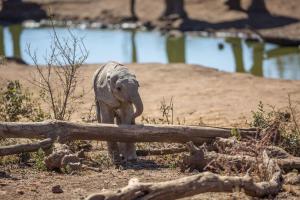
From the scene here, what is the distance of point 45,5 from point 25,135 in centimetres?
2185

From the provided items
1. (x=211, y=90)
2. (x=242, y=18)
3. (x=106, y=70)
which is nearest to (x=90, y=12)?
(x=242, y=18)

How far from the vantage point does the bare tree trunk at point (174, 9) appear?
2614 cm

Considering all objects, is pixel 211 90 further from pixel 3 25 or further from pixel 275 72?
pixel 3 25

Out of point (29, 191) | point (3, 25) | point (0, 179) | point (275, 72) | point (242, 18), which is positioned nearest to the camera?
point (29, 191)

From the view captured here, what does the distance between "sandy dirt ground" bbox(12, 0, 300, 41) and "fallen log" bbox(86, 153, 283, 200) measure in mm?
15507

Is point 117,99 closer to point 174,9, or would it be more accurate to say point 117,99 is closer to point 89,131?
point 89,131

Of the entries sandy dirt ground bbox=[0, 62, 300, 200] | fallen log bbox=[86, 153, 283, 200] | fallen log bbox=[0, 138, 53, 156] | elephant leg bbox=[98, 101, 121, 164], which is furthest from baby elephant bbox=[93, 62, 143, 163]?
fallen log bbox=[86, 153, 283, 200]

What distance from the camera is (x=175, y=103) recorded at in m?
12.8

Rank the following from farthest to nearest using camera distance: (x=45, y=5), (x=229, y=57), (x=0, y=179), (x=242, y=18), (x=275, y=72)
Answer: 1. (x=45, y=5)
2. (x=242, y=18)
3. (x=229, y=57)
4. (x=275, y=72)
5. (x=0, y=179)

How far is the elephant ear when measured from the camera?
8461 millimetres

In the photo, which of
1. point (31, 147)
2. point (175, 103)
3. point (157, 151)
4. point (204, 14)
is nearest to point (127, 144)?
point (157, 151)

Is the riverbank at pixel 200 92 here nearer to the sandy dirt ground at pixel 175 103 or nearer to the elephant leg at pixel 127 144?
the sandy dirt ground at pixel 175 103

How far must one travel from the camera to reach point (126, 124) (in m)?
8.39

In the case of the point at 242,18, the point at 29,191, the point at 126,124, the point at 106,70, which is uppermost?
the point at 242,18
